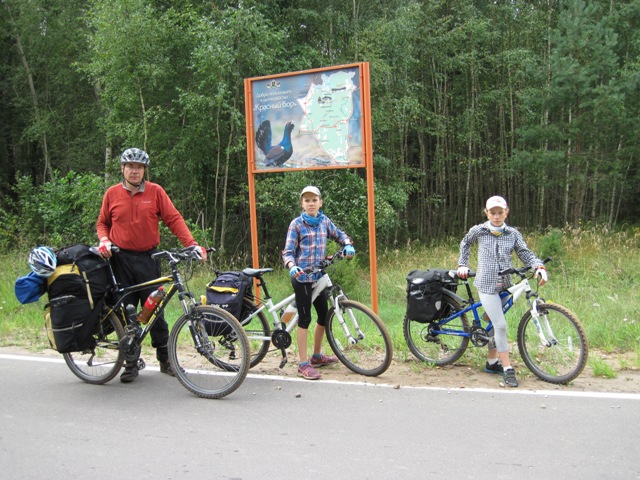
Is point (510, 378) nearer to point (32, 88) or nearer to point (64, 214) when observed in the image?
point (64, 214)

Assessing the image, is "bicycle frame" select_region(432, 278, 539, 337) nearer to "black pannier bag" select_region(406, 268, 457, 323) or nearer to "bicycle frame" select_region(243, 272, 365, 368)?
"black pannier bag" select_region(406, 268, 457, 323)

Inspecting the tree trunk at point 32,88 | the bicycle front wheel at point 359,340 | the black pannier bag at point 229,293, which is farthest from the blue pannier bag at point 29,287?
the tree trunk at point 32,88

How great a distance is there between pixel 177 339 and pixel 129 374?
0.72 m

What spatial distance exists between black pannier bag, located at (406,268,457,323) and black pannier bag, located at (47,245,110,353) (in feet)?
10.0

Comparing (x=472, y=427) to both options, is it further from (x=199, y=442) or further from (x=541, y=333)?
(x=199, y=442)

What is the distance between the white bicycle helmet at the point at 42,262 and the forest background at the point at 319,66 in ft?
32.1

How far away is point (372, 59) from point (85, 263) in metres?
15.0

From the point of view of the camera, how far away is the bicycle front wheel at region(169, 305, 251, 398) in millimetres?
5137

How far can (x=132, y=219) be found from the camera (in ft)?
18.8

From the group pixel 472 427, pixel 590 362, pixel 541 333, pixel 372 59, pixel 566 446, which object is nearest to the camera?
pixel 566 446

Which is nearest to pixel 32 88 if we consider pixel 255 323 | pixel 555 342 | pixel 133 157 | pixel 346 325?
pixel 133 157

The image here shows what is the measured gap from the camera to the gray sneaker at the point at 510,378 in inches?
211

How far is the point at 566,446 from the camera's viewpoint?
3.96 meters

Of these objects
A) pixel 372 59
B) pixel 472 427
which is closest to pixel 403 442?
pixel 472 427
